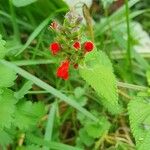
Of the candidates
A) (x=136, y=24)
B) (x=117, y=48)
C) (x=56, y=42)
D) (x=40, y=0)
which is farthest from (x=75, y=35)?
(x=136, y=24)

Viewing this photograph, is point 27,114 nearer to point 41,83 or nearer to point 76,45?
point 41,83

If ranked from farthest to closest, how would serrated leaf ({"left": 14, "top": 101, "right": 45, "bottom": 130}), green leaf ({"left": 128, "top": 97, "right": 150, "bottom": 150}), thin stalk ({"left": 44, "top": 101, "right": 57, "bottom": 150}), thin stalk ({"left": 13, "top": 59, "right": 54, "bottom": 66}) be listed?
thin stalk ({"left": 13, "top": 59, "right": 54, "bottom": 66})
thin stalk ({"left": 44, "top": 101, "right": 57, "bottom": 150})
serrated leaf ({"left": 14, "top": 101, "right": 45, "bottom": 130})
green leaf ({"left": 128, "top": 97, "right": 150, "bottom": 150})

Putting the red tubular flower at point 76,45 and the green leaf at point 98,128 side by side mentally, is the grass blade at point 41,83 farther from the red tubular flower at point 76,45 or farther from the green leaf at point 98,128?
the red tubular flower at point 76,45

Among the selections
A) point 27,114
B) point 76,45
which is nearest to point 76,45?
point 76,45

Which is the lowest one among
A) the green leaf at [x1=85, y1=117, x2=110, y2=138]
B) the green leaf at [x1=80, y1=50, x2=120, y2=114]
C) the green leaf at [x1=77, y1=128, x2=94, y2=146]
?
the green leaf at [x1=77, y1=128, x2=94, y2=146]

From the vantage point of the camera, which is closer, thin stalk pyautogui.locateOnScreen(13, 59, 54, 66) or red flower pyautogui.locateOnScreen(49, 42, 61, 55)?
red flower pyautogui.locateOnScreen(49, 42, 61, 55)

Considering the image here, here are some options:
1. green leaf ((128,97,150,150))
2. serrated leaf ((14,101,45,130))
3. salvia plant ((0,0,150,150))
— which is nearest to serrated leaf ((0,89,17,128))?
salvia plant ((0,0,150,150))

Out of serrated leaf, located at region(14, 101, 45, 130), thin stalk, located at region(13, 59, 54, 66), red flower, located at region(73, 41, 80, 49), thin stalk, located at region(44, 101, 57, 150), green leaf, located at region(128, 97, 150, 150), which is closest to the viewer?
red flower, located at region(73, 41, 80, 49)

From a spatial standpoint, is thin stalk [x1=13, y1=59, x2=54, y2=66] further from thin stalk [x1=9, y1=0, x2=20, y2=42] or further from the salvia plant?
thin stalk [x1=9, y1=0, x2=20, y2=42]

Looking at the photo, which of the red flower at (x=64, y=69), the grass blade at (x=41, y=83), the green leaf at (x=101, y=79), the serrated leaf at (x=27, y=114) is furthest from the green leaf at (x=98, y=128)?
the red flower at (x=64, y=69)
